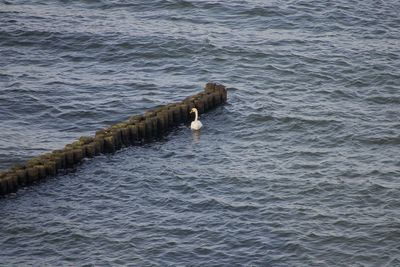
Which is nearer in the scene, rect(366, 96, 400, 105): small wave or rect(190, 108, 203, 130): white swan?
rect(190, 108, 203, 130): white swan

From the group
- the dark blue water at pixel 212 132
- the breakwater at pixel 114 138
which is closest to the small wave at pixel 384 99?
the dark blue water at pixel 212 132

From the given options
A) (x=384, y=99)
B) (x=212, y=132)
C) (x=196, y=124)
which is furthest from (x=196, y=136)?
(x=384, y=99)

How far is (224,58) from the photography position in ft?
157

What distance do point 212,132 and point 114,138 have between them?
190 inches

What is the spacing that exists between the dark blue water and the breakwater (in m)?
0.45

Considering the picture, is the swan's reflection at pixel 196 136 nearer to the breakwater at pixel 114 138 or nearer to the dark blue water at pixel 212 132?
the dark blue water at pixel 212 132

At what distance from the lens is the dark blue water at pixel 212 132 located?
3056 centimetres

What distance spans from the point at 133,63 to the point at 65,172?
526 inches

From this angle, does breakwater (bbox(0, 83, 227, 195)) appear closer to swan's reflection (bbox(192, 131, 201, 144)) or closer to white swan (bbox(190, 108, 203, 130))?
white swan (bbox(190, 108, 203, 130))

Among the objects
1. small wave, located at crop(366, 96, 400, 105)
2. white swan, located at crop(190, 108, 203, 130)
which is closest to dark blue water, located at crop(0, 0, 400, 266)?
small wave, located at crop(366, 96, 400, 105)

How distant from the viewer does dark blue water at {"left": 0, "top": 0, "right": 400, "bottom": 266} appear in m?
30.6

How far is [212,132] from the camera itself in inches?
1553

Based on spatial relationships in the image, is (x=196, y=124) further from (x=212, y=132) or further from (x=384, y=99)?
(x=384, y=99)

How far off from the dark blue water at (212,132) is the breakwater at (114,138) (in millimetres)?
445
